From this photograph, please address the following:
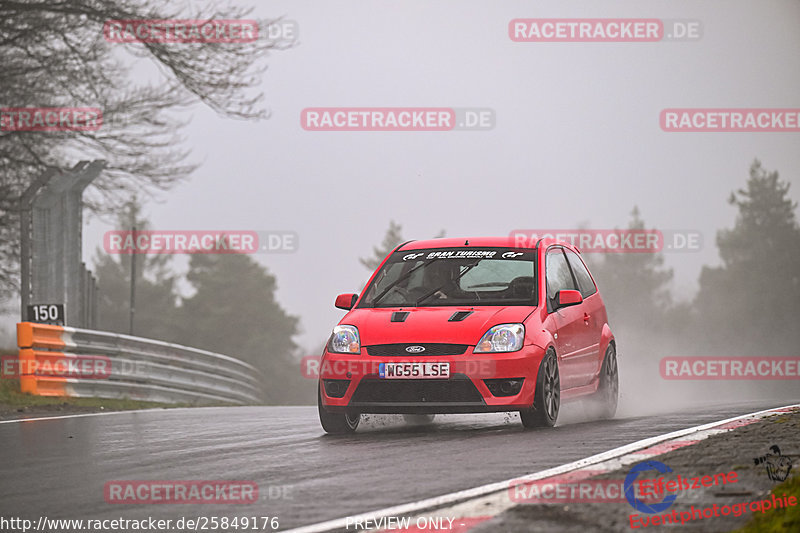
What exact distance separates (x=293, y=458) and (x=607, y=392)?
4.44m

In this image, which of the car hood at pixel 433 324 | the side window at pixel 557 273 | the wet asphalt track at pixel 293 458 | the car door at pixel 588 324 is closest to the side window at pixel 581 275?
the car door at pixel 588 324

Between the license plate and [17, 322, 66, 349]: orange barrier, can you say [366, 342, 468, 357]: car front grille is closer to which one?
the license plate

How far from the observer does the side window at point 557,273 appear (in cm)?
969

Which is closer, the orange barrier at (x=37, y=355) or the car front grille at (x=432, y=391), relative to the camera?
the car front grille at (x=432, y=391)

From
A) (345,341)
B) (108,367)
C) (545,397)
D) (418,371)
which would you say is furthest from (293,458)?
(108,367)

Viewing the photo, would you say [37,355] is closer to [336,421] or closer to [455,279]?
[336,421]

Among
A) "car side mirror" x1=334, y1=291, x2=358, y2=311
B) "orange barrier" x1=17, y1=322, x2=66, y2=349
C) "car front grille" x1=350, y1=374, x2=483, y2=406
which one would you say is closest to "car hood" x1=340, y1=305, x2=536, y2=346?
"car front grille" x1=350, y1=374, x2=483, y2=406

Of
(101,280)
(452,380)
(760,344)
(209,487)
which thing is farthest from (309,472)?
(101,280)

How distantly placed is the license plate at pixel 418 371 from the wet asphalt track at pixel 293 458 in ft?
1.53

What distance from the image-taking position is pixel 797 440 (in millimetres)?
6367

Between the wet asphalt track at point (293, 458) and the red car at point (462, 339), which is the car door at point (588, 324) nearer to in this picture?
the red car at point (462, 339)

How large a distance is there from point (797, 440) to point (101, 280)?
98734 millimetres

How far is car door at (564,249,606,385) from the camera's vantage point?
9.86 meters

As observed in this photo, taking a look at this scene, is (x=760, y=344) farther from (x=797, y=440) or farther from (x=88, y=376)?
(x=797, y=440)
